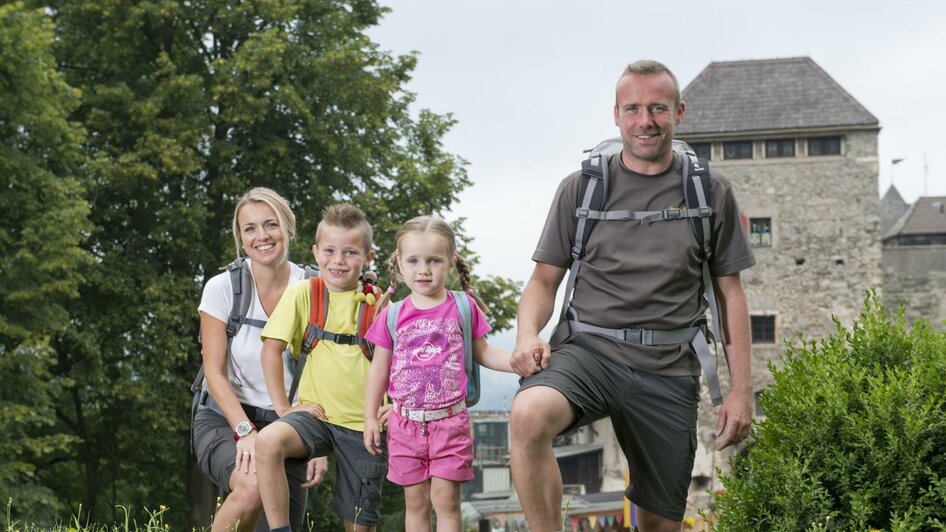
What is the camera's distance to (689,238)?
4.33 meters

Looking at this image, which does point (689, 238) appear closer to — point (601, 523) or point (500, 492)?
point (601, 523)

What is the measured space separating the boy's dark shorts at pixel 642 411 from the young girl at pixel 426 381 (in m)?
0.38

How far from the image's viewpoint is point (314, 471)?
5012mm

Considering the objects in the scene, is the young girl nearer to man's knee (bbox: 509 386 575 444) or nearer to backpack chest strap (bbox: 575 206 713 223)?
man's knee (bbox: 509 386 575 444)

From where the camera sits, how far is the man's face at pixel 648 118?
436 cm

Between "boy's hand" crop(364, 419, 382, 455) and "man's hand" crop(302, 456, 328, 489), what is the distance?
1.43 feet

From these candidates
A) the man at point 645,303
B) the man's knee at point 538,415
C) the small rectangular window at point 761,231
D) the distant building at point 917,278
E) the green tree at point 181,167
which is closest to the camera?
the man's knee at point 538,415

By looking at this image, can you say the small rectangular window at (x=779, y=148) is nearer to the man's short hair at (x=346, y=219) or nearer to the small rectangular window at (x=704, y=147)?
the small rectangular window at (x=704, y=147)

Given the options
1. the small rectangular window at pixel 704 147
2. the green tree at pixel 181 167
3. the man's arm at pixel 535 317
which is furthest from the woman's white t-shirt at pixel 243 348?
the small rectangular window at pixel 704 147

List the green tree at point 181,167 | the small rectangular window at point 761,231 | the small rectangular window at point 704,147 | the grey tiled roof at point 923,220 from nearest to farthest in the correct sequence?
1. the green tree at point 181,167
2. the small rectangular window at point 761,231
3. the small rectangular window at point 704,147
4. the grey tiled roof at point 923,220

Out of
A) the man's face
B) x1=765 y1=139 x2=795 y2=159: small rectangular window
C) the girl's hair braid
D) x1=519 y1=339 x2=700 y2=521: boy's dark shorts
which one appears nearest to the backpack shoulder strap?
the girl's hair braid

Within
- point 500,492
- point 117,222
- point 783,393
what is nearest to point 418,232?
point 783,393

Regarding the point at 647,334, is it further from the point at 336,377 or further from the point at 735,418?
the point at 336,377

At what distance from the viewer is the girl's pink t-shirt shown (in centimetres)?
447
